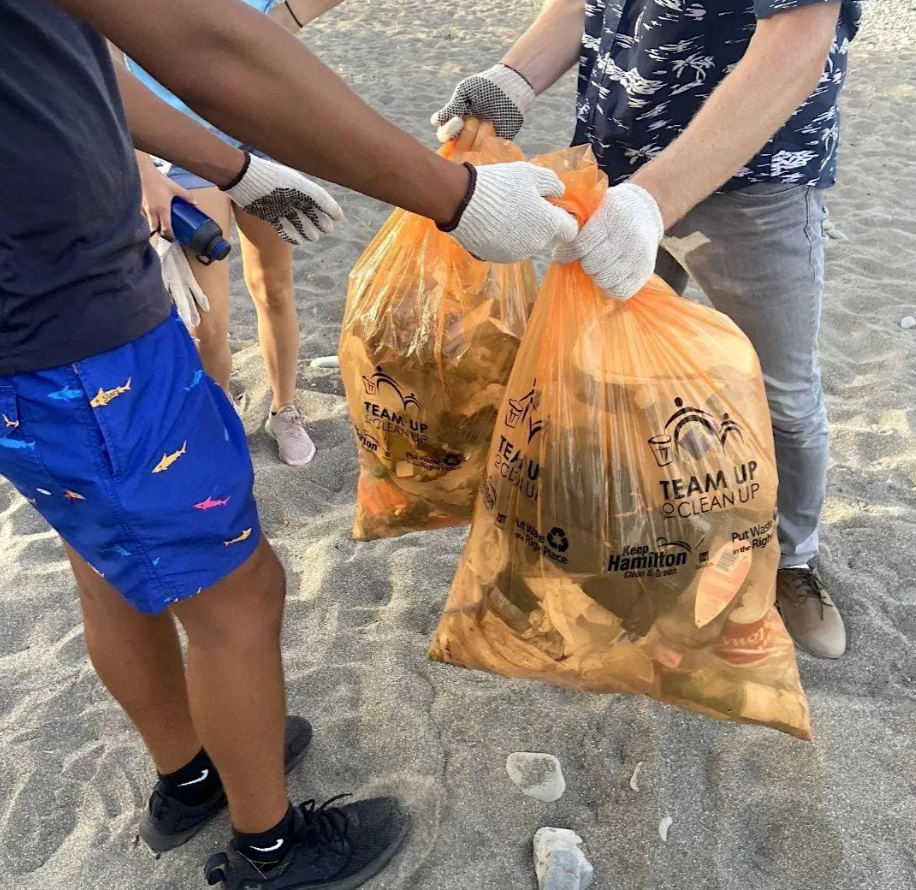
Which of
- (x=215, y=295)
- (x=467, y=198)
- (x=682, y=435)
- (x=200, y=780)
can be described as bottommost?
(x=200, y=780)

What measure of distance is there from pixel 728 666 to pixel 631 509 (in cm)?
35

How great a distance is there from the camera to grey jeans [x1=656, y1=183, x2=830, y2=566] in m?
1.52

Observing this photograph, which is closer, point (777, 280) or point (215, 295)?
point (777, 280)

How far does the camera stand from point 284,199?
1454mm

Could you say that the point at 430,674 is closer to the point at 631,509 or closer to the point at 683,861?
the point at 683,861

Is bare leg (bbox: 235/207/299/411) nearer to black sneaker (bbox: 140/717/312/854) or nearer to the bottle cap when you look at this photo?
the bottle cap

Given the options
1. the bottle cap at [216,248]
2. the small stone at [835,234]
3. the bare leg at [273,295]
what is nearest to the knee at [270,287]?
the bare leg at [273,295]

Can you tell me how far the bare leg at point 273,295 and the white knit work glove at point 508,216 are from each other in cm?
123

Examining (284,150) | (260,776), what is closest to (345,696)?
(260,776)

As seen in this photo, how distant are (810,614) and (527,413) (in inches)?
37.6

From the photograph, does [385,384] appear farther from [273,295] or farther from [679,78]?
[273,295]

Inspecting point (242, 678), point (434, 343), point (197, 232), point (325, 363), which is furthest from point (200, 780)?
point (325, 363)

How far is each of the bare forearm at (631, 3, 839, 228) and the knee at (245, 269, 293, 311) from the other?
1325 millimetres

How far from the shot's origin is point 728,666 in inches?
53.9
